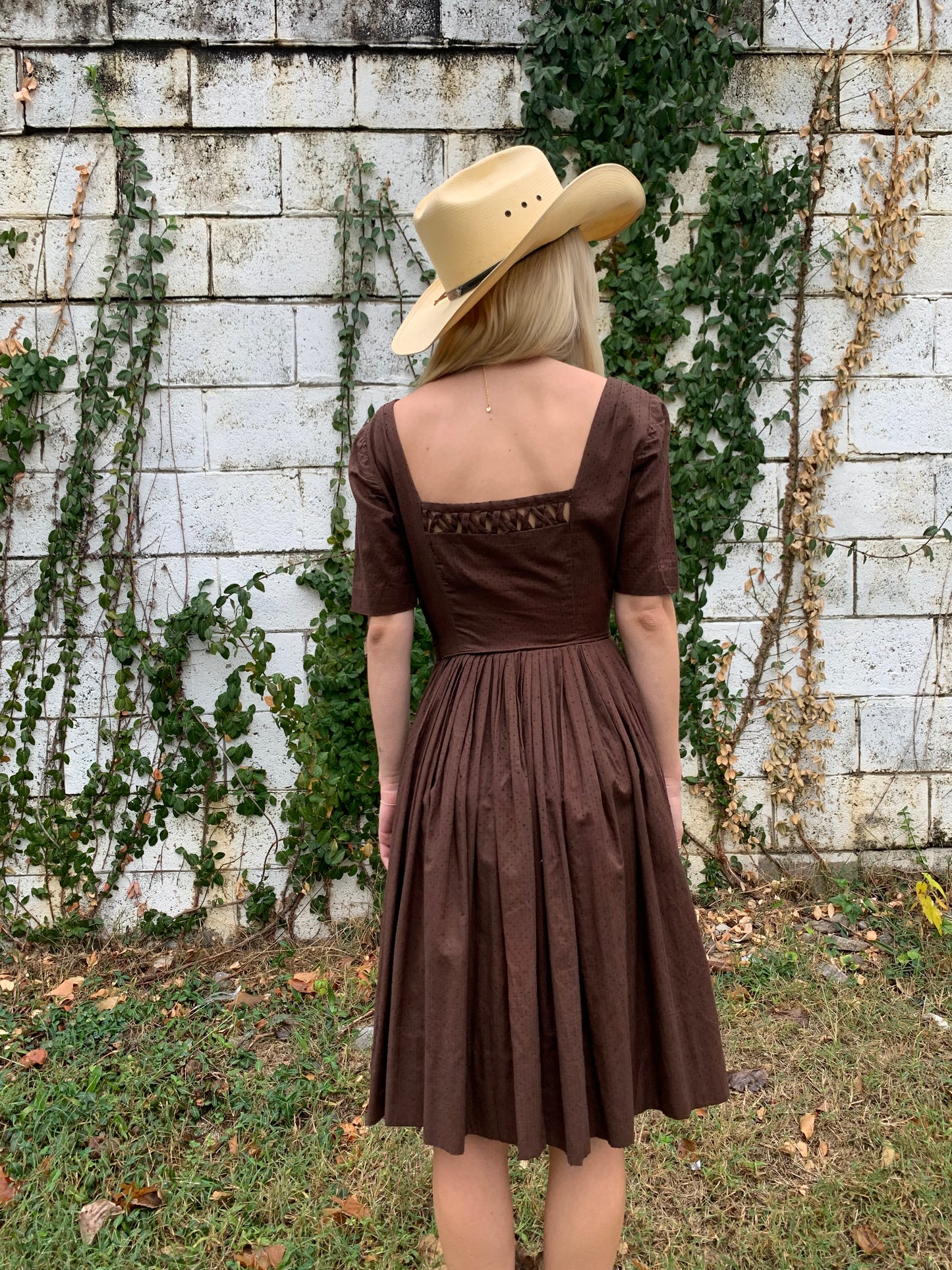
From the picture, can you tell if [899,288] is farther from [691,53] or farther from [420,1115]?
[420,1115]

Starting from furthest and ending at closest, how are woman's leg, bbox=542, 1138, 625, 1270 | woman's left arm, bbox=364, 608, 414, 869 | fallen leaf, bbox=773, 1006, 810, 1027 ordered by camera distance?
1. fallen leaf, bbox=773, 1006, 810, 1027
2. woman's left arm, bbox=364, 608, 414, 869
3. woman's leg, bbox=542, 1138, 625, 1270

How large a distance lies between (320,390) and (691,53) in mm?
1543

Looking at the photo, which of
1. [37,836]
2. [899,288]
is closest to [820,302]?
[899,288]

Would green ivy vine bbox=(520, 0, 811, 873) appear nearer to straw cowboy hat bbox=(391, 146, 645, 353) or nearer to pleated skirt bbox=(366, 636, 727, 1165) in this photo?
straw cowboy hat bbox=(391, 146, 645, 353)

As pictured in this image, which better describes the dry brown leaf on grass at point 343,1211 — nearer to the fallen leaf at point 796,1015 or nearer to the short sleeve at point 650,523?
the fallen leaf at point 796,1015

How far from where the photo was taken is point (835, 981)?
2861mm

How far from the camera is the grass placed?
204 centimetres

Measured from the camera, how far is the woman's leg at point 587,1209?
1573 millimetres

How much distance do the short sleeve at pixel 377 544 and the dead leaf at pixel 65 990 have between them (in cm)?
196

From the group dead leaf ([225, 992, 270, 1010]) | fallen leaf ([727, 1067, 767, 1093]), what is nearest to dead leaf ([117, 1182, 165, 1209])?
dead leaf ([225, 992, 270, 1010])

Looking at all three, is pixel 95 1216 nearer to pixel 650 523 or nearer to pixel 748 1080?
pixel 748 1080

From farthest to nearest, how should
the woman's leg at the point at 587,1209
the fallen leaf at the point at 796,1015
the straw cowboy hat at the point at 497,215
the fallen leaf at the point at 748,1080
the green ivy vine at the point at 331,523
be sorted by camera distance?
the green ivy vine at the point at 331,523 → the fallen leaf at the point at 796,1015 → the fallen leaf at the point at 748,1080 → the woman's leg at the point at 587,1209 → the straw cowboy hat at the point at 497,215

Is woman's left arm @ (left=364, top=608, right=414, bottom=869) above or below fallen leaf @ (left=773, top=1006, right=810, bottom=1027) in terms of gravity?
above

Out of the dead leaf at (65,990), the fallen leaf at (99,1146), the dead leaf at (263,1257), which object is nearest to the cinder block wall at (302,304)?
the dead leaf at (65,990)
